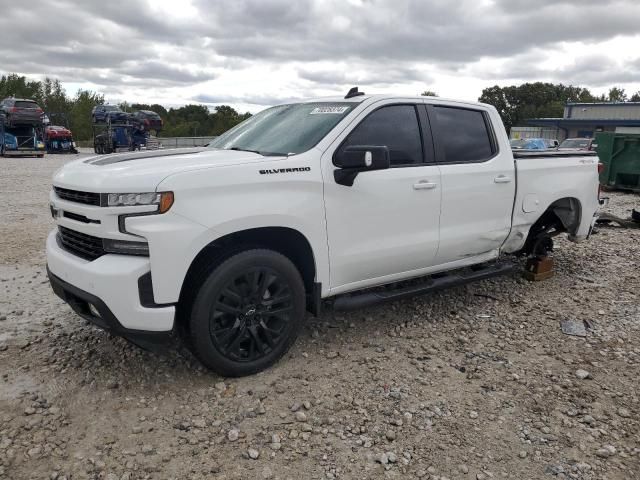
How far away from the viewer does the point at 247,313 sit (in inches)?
130

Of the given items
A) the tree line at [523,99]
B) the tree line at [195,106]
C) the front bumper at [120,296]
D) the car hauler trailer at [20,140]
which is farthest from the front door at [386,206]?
the tree line at [523,99]

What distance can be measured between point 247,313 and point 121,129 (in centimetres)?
2778

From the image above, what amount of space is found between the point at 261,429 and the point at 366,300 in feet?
4.23

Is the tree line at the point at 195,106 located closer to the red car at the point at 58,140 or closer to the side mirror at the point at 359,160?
the red car at the point at 58,140

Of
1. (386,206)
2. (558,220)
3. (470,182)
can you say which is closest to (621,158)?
(558,220)

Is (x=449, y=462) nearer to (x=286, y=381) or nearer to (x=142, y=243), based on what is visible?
(x=286, y=381)

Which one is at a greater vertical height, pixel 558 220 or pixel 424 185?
pixel 424 185

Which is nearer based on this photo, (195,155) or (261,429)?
(261,429)

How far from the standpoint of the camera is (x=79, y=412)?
3.04m

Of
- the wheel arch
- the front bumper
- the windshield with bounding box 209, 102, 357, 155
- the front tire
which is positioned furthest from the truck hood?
the wheel arch

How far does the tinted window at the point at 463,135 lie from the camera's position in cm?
435

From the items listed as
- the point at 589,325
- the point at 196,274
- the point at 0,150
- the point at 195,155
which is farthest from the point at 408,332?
the point at 0,150

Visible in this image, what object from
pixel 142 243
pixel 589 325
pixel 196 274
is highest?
pixel 142 243

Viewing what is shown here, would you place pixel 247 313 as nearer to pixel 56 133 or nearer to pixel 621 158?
pixel 621 158
